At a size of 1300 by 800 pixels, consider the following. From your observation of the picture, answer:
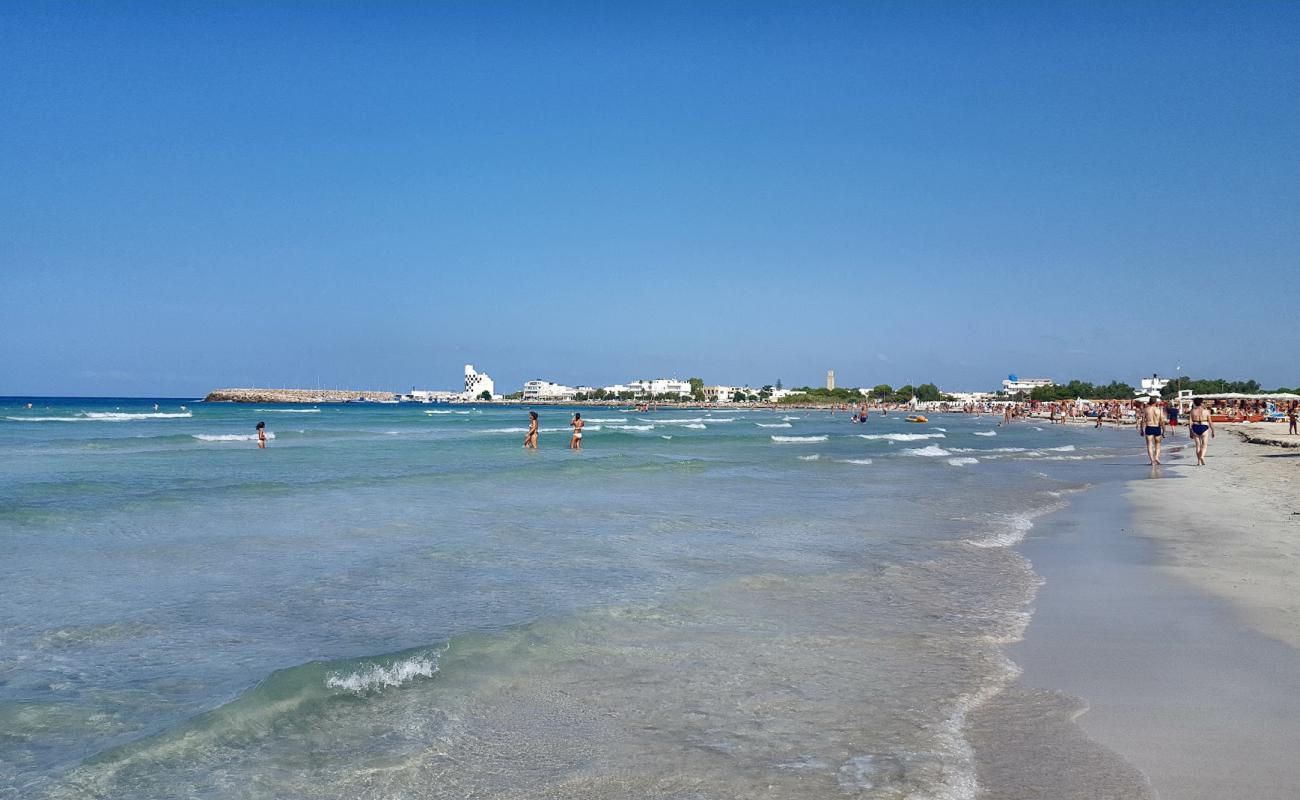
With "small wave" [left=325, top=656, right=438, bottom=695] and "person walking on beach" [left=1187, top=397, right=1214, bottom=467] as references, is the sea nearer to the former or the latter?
"small wave" [left=325, top=656, right=438, bottom=695]

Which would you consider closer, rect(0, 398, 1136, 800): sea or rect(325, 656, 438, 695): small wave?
rect(0, 398, 1136, 800): sea

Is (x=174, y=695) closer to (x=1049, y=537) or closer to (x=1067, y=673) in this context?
(x=1067, y=673)

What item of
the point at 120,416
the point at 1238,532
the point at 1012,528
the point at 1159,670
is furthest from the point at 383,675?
the point at 120,416

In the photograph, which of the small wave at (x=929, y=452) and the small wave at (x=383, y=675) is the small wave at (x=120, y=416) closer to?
the small wave at (x=929, y=452)

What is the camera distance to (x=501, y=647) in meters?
6.38

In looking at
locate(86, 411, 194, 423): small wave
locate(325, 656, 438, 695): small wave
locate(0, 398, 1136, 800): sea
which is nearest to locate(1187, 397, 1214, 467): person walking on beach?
locate(0, 398, 1136, 800): sea

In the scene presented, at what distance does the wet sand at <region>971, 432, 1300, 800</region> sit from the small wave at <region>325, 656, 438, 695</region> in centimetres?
347

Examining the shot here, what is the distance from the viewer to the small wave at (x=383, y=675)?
5395 millimetres

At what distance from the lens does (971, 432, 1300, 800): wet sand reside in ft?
13.1

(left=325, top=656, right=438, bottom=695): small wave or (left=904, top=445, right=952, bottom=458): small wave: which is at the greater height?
(left=325, top=656, right=438, bottom=695): small wave

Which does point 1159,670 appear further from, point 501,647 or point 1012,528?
point 1012,528

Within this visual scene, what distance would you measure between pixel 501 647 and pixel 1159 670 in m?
4.54

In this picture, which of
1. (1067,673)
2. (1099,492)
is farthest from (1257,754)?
(1099,492)

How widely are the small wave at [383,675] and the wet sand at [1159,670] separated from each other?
3.47 metres
